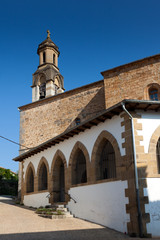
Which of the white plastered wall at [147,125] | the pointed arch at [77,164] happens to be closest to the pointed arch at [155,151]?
the white plastered wall at [147,125]

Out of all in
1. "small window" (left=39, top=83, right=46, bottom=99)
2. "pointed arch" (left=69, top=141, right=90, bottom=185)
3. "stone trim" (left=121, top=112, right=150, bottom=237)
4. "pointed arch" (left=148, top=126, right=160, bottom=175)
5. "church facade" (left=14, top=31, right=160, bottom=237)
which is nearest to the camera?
"stone trim" (left=121, top=112, right=150, bottom=237)

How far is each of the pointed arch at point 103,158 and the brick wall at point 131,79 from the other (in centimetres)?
514

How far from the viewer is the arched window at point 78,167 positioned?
11.6 metres

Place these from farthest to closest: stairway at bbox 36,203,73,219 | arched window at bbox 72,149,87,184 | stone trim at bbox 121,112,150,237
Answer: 1. arched window at bbox 72,149,87,184
2. stairway at bbox 36,203,73,219
3. stone trim at bbox 121,112,150,237

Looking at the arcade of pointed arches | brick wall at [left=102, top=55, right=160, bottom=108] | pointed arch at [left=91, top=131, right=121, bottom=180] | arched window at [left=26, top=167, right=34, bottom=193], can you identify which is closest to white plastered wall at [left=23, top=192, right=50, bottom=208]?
the arcade of pointed arches

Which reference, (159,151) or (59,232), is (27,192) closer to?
(59,232)

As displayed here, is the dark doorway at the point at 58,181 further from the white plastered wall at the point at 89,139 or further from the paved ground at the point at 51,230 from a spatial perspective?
the paved ground at the point at 51,230

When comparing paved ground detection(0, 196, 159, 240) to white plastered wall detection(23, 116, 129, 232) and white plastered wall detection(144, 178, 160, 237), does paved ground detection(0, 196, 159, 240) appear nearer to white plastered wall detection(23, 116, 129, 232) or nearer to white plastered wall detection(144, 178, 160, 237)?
white plastered wall detection(23, 116, 129, 232)

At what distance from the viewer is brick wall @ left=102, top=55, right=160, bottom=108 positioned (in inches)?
562

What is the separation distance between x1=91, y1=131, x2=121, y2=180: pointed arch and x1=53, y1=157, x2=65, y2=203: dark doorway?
3.33 metres

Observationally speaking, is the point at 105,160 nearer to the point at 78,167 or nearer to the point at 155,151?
the point at 78,167

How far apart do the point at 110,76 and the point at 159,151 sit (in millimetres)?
7696

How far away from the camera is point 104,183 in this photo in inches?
367

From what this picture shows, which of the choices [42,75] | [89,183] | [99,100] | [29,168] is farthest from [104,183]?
[42,75]
